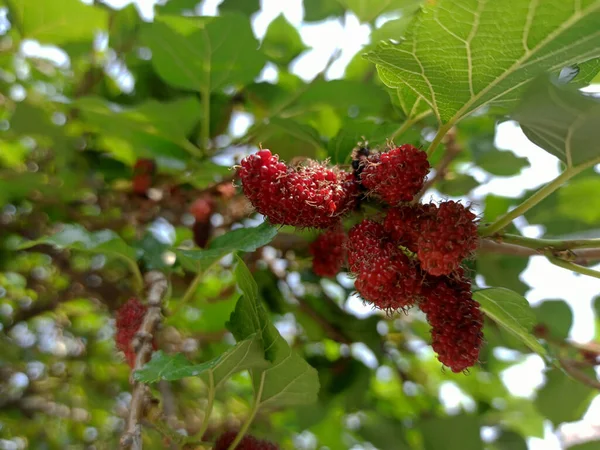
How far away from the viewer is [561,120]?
1.89ft

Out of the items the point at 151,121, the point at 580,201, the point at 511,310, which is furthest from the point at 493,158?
the point at 151,121

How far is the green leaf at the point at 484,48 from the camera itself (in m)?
0.55

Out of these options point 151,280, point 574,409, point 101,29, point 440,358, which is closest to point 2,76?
point 101,29

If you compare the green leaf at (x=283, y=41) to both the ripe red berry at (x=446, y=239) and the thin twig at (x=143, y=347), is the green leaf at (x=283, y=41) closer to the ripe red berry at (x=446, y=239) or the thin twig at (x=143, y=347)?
the thin twig at (x=143, y=347)

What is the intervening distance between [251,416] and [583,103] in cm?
63

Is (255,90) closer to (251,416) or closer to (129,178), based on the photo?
(129,178)

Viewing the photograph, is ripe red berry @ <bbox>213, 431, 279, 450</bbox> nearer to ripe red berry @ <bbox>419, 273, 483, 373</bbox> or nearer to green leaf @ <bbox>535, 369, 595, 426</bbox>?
ripe red berry @ <bbox>419, 273, 483, 373</bbox>

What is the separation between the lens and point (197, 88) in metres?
1.21

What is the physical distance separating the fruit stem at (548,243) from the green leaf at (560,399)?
77 cm

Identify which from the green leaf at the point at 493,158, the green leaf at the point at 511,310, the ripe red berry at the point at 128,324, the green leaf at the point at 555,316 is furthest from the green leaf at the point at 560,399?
the ripe red berry at the point at 128,324

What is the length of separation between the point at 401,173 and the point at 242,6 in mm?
871

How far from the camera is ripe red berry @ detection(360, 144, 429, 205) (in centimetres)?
65

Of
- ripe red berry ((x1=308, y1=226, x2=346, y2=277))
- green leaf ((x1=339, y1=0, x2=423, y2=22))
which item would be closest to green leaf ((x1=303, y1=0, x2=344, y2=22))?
green leaf ((x1=339, y1=0, x2=423, y2=22))

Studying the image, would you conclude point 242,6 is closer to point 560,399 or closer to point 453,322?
point 453,322
